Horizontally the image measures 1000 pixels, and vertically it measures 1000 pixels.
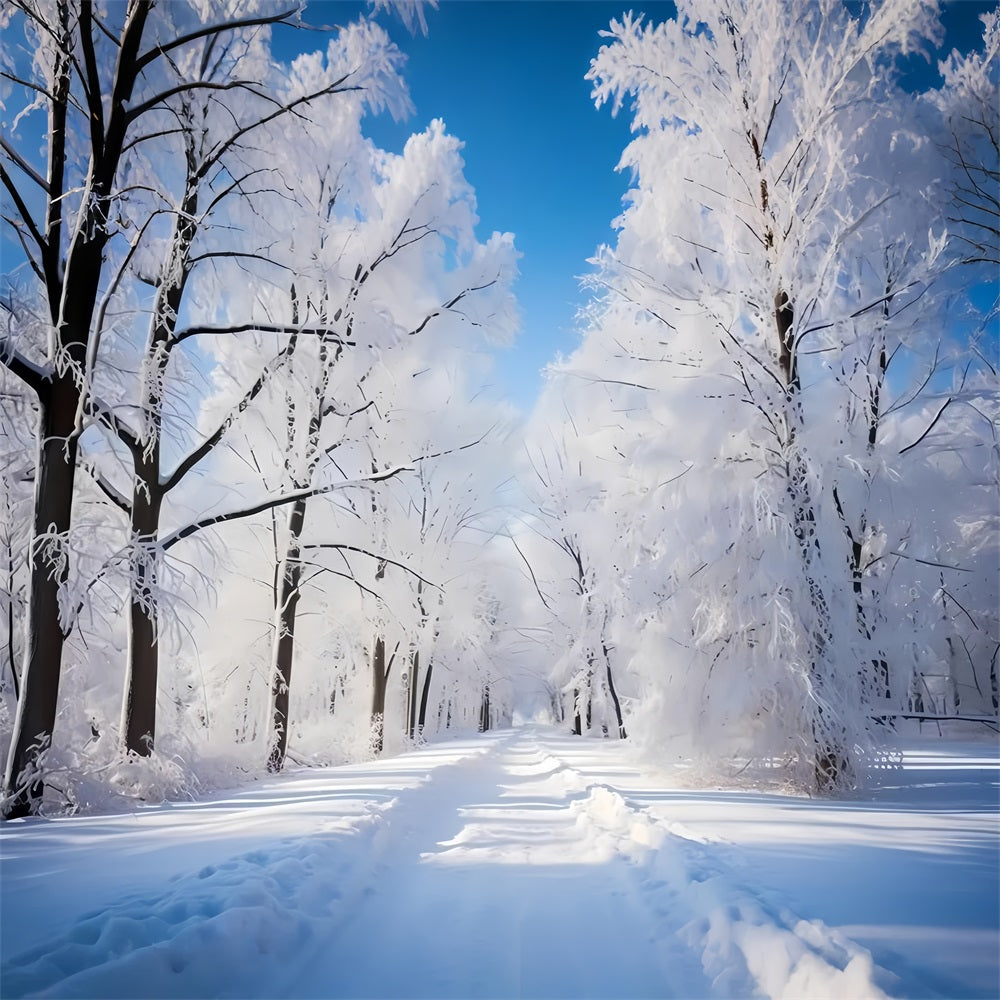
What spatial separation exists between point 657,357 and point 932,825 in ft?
19.5

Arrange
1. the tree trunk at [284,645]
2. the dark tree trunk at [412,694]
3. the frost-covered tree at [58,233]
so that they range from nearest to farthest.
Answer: the frost-covered tree at [58,233] → the tree trunk at [284,645] → the dark tree trunk at [412,694]

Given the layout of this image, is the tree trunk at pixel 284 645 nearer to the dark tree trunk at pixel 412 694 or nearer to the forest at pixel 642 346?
the forest at pixel 642 346

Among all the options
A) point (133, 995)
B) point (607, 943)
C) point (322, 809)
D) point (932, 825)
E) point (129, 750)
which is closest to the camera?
point (133, 995)

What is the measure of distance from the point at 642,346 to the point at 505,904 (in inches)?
281

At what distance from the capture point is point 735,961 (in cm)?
240

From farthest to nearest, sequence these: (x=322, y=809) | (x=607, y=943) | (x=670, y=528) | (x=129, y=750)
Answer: (x=670, y=528), (x=129, y=750), (x=322, y=809), (x=607, y=943)

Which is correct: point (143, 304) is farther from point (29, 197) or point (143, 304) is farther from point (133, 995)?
point (133, 995)

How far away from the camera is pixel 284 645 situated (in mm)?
10586

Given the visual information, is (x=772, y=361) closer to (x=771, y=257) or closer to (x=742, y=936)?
(x=771, y=257)

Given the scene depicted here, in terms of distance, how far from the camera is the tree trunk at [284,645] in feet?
33.9

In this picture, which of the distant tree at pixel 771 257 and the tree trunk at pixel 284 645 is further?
the tree trunk at pixel 284 645

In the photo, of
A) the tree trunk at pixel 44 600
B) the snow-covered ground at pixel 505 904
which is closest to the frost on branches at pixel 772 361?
the snow-covered ground at pixel 505 904

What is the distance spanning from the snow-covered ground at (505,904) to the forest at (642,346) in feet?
6.41

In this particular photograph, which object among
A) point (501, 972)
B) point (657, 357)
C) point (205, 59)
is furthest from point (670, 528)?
point (205, 59)
